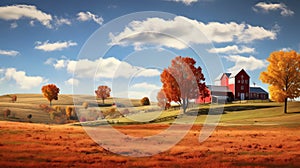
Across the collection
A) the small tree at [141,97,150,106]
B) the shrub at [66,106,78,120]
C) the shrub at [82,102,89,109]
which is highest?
the small tree at [141,97,150,106]

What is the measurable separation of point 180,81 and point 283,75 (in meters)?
12.9

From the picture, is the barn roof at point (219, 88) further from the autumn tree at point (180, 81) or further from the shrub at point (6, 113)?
the shrub at point (6, 113)

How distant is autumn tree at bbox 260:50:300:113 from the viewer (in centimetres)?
3997

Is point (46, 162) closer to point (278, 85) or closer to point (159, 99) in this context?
point (159, 99)

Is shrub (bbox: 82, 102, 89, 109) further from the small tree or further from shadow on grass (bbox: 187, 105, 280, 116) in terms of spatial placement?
shadow on grass (bbox: 187, 105, 280, 116)

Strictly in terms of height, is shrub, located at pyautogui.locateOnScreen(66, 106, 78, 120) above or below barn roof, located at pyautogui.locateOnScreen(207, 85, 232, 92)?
below

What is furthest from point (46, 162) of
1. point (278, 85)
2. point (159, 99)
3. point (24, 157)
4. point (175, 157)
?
point (278, 85)

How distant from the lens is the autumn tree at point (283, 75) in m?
40.0

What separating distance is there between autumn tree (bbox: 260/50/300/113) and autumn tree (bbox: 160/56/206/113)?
344 inches

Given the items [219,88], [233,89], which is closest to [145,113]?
[233,89]

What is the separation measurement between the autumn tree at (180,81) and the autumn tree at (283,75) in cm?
873

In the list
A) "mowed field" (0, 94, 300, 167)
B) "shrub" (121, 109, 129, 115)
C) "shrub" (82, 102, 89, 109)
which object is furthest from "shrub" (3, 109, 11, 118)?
"shrub" (121, 109, 129, 115)

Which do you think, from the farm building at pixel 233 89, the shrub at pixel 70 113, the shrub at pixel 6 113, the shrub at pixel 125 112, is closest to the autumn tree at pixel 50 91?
the shrub at pixel 70 113

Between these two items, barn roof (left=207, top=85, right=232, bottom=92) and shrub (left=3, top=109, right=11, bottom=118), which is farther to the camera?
barn roof (left=207, top=85, right=232, bottom=92)
